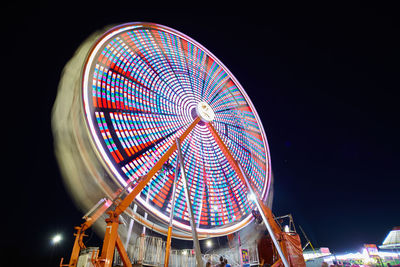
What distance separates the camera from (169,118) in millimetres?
13008

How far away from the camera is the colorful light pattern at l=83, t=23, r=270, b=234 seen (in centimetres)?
975

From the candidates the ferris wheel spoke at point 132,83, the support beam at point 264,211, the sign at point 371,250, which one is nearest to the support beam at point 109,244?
the support beam at point 264,211

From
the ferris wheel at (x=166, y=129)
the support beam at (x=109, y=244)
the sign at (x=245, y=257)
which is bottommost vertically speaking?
the sign at (x=245, y=257)

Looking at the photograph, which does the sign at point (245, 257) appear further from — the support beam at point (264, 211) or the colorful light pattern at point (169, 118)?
the support beam at point (264, 211)

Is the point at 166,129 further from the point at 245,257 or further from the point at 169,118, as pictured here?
the point at 245,257

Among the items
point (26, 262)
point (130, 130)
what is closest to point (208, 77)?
point (130, 130)

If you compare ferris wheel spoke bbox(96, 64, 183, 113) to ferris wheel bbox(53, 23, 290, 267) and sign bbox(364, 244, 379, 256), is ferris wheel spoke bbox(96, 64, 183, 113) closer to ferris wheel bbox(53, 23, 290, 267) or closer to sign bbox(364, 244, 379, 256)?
ferris wheel bbox(53, 23, 290, 267)

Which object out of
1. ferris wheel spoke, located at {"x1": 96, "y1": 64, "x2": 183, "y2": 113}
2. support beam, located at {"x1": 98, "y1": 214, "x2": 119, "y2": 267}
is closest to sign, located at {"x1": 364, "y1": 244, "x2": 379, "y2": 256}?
ferris wheel spoke, located at {"x1": 96, "y1": 64, "x2": 183, "y2": 113}

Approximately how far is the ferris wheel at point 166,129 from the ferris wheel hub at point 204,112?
0.07 meters

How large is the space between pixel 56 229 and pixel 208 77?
16.6 metres

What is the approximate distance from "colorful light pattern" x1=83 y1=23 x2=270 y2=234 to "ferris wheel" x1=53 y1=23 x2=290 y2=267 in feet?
0.20

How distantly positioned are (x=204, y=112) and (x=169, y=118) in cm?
231

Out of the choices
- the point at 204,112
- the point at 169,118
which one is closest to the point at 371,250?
the point at 204,112

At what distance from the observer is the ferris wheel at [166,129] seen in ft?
28.9
